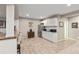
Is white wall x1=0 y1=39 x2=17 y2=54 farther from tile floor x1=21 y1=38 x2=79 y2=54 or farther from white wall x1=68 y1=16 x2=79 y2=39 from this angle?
white wall x1=68 y1=16 x2=79 y2=39

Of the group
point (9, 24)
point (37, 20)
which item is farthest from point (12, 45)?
point (37, 20)

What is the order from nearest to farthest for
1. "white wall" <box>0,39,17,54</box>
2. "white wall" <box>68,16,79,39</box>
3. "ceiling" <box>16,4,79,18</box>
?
"white wall" <box>0,39,17,54</box>, "ceiling" <box>16,4,79,18</box>, "white wall" <box>68,16,79,39</box>

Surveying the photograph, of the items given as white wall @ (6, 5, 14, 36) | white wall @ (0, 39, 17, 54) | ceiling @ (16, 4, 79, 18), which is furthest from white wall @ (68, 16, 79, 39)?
white wall @ (0, 39, 17, 54)

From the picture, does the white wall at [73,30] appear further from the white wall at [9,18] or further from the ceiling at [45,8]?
the white wall at [9,18]

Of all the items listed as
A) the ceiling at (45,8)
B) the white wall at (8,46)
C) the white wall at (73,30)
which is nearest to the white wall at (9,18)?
the white wall at (8,46)

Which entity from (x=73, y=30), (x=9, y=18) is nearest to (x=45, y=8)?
(x=9, y=18)

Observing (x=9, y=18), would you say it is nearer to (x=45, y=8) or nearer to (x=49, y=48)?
(x=45, y=8)

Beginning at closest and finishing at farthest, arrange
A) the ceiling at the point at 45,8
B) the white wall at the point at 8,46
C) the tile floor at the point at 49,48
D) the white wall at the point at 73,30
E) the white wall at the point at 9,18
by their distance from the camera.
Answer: the white wall at the point at 8,46 < the white wall at the point at 9,18 < the ceiling at the point at 45,8 < the tile floor at the point at 49,48 < the white wall at the point at 73,30

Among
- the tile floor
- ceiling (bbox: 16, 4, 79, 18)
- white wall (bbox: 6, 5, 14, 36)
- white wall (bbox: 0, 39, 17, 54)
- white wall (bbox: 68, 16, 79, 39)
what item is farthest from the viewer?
white wall (bbox: 68, 16, 79, 39)

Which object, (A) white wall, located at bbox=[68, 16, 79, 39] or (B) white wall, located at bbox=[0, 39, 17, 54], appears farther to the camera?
(A) white wall, located at bbox=[68, 16, 79, 39]

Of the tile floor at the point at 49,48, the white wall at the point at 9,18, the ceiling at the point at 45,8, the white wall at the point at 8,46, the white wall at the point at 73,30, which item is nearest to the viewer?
the white wall at the point at 8,46

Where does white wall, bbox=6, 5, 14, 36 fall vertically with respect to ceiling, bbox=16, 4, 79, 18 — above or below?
below
